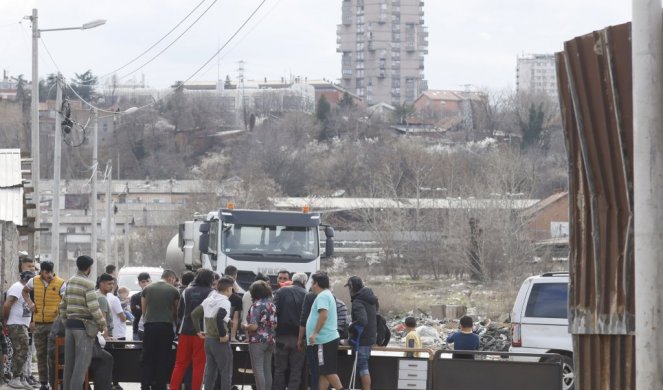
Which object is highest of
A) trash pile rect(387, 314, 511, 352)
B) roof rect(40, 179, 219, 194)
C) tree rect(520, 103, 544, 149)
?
tree rect(520, 103, 544, 149)

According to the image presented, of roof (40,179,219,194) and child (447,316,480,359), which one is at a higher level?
roof (40,179,219,194)

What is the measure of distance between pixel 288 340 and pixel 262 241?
1344cm

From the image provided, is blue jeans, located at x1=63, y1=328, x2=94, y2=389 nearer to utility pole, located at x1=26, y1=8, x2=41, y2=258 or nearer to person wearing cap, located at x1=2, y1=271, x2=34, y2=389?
person wearing cap, located at x1=2, y1=271, x2=34, y2=389

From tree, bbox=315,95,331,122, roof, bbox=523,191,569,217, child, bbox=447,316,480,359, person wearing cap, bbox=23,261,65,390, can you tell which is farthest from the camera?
tree, bbox=315,95,331,122

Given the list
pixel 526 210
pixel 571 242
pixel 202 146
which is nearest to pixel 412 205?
pixel 526 210

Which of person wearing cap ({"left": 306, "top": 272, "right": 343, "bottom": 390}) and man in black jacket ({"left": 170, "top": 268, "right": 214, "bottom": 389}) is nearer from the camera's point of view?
person wearing cap ({"left": 306, "top": 272, "right": 343, "bottom": 390})

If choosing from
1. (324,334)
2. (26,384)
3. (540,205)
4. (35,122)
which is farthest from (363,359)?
(540,205)

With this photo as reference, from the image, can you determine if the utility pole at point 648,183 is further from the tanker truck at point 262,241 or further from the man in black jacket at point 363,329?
the tanker truck at point 262,241

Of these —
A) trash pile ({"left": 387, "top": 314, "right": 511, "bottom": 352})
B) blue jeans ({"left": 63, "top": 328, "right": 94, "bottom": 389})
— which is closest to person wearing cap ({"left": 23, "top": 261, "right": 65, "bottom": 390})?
blue jeans ({"left": 63, "top": 328, "right": 94, "bottom": 389})

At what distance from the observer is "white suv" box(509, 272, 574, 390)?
63.9ft

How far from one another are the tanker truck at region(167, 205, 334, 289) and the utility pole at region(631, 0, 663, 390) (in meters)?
21.3

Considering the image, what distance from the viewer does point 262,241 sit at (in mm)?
30156

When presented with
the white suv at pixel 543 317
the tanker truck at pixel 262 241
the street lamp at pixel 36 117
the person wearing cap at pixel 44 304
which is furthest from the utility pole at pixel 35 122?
the white suv at pixel 543 317

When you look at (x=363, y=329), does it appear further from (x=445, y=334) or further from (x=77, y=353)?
(x=445, y=334)
